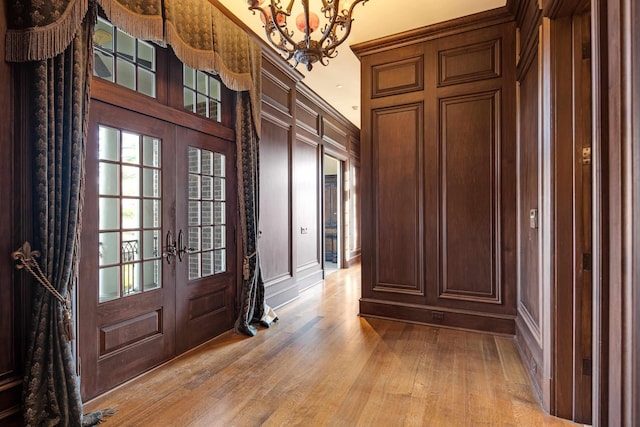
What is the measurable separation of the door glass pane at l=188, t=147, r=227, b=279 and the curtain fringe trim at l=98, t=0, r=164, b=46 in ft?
3.27

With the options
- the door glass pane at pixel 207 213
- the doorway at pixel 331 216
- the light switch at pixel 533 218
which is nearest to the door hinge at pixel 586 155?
the light switch at pixel 533 218

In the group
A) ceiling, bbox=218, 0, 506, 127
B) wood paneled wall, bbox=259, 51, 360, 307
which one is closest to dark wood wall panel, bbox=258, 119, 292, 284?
wood paneled wall, bbox=259, 51, 360, 307

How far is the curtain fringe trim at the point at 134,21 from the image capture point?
84.6 inches

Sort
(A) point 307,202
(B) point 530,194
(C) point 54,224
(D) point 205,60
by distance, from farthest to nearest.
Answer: (A) point 307,202, (D) point 205,60, (B) point 530,194, (C) point 54,224

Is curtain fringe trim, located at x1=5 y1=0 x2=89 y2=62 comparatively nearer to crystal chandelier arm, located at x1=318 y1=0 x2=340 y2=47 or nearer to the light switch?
crystal chandelier arm, located at x1=318 y1=0 x2=340 y2=47

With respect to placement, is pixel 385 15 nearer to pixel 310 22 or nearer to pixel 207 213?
pixel 310 22

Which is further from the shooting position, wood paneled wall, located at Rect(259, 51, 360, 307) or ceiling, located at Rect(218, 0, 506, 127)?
wood paneled wall, located at Rect(259, 51, 360, 307)

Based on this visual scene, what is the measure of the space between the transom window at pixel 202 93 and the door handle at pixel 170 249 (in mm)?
1226

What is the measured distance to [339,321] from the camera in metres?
3.85

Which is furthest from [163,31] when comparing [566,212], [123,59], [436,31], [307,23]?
[566,212]

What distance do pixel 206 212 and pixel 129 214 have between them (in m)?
0.83

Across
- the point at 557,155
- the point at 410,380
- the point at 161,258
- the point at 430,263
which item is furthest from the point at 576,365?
the point at 161,258

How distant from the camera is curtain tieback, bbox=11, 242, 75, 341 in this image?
6.02ft

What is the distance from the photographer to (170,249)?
285cm
